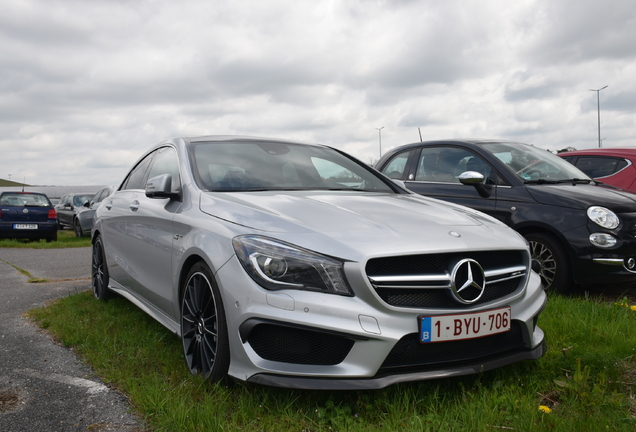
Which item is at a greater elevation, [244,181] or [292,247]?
[244,181]

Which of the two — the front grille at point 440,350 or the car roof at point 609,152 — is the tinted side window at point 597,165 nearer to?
the car roof at point 609,152

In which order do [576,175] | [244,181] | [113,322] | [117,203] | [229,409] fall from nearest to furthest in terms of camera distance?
1. [229,409]
2. [244,181]
3. [113,322]
4. [117,203]
5. [576,175]

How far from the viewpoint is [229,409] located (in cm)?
279

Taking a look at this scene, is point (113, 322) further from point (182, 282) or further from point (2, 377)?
point (182, 282)

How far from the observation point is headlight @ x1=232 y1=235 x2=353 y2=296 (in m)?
2.61

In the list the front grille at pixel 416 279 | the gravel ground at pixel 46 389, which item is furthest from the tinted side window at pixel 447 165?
the gravel ground at pixel 46 389

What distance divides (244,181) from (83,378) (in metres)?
1.52

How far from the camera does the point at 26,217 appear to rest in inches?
635

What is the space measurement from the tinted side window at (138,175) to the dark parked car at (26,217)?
39.8ft

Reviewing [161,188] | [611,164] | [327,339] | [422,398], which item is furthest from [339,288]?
[611,164]

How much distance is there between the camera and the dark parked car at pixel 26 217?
52.3 ft

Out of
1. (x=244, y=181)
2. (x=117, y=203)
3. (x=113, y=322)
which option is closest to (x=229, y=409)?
(x=244, y=181)

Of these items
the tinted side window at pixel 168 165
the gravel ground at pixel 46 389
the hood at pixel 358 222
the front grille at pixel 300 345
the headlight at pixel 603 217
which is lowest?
the gravel ground at pixel 46 389

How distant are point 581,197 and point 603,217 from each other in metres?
0.29
